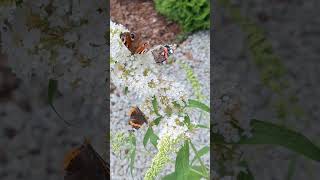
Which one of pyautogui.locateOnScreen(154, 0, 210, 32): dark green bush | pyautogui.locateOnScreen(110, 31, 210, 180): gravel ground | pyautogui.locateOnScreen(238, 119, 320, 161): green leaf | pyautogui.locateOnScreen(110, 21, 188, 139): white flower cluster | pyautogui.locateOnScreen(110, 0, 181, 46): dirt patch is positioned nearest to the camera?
pyautogui.locateOnScreen(238, 119, 320, 161): green leaf

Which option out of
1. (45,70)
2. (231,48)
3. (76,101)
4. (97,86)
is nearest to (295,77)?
(231,48)

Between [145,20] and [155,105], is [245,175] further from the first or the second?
[145,20]

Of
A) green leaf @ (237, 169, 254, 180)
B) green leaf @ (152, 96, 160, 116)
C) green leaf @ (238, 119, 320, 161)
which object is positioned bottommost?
green leaf @ (237, 169, 254, 180)

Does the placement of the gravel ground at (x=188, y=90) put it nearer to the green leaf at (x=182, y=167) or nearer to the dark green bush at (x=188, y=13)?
the dark green bush at (x=188, y=13)

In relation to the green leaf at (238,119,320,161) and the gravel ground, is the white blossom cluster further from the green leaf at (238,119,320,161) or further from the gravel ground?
the gravel ground

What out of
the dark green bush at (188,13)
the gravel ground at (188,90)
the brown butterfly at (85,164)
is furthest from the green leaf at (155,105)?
the dark green bush at (188,13)

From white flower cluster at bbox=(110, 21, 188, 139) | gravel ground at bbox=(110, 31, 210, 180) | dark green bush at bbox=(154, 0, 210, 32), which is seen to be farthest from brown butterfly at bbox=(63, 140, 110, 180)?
Result: dark green bush at bbox=(154, 0, 210, 32)

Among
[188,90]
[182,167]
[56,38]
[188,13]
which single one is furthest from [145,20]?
[56,38]
